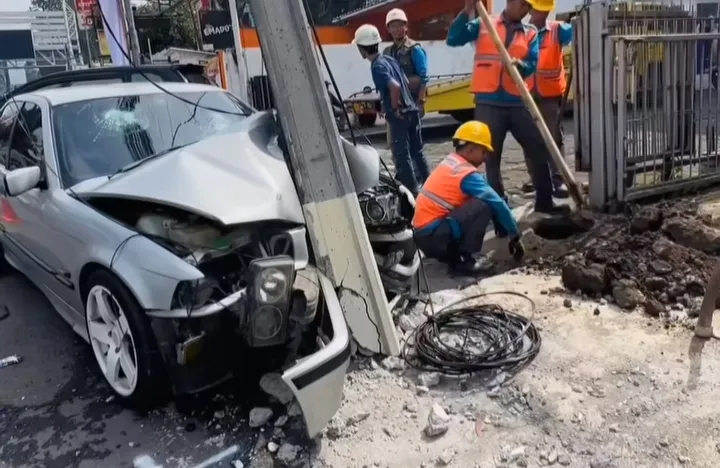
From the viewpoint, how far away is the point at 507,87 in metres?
5.80

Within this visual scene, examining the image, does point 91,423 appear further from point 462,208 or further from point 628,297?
point 628,297

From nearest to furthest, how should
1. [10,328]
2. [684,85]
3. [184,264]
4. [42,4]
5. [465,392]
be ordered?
[184,264] < [465,392] < [10,328] < [684,85] < [42,4]

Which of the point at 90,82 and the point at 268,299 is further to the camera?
the point at 90,82

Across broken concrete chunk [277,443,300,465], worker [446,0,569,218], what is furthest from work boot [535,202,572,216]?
broken concrete chunk [277,443,300,465]

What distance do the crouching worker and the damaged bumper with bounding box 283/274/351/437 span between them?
2021mm

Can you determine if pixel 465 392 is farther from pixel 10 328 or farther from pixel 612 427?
pixel 10 328

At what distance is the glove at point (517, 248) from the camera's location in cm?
476

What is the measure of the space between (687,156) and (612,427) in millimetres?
3983

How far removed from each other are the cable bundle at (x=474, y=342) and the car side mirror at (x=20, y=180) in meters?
2.32

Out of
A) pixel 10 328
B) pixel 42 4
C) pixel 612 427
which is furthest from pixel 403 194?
pixel 42 4

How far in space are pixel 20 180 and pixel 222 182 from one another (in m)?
1.31

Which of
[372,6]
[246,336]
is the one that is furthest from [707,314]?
[372,6]

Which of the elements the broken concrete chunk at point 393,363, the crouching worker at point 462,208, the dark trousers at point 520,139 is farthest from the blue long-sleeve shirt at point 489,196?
the broken concrete chunk at point 393,363

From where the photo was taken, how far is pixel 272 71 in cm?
340
